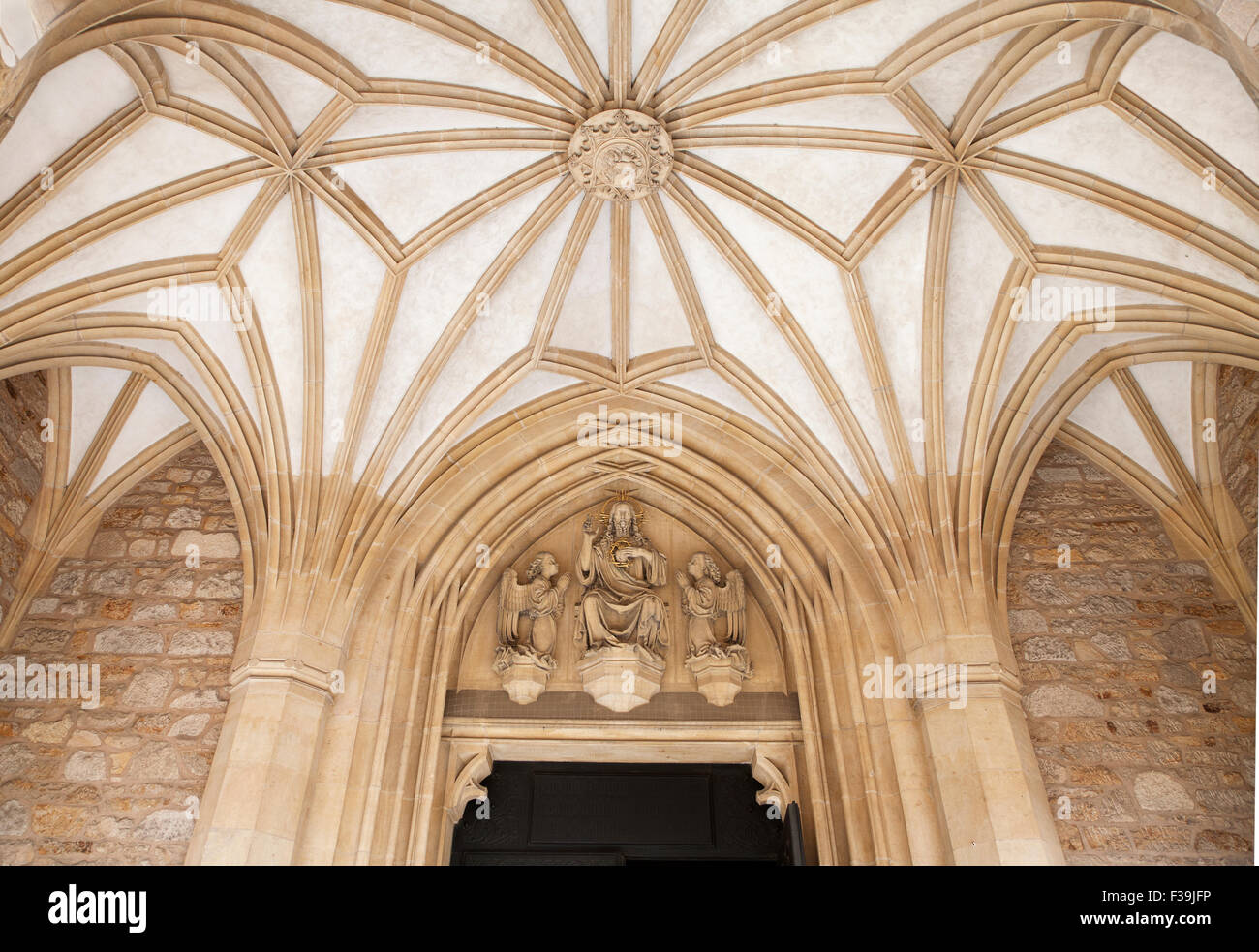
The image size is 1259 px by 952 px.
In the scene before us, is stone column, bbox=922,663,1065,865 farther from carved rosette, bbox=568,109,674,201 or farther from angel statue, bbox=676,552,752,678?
carved rosette, bbox=568,109,674,201

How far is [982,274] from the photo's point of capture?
866cm

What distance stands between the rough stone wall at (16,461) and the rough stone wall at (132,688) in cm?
38

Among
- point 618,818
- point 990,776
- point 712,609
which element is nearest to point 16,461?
point 618,818

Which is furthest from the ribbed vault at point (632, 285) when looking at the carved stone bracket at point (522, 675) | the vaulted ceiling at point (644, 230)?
the carved stone bracket at point (522, 675)

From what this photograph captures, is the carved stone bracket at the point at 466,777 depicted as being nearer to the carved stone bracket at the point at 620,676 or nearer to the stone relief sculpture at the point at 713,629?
the carved stone bracket at the point at 620,676

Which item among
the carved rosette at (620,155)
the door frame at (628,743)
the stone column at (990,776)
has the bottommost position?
the stone column at (990,776)

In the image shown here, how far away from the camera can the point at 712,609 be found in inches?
374

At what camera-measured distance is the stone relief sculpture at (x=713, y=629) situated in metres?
9.06

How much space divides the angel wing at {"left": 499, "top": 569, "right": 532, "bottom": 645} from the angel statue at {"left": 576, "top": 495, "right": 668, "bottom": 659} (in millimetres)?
543

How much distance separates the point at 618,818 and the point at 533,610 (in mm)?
2019

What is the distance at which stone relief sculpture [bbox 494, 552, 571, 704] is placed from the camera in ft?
29.7
